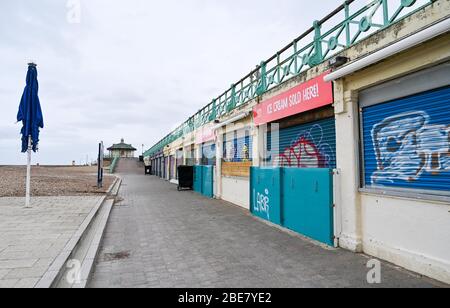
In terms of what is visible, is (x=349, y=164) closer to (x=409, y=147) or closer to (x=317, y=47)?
(x=409, y=147)

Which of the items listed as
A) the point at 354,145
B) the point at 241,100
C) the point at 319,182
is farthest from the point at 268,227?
the point at 241,100

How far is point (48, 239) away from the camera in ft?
17.8

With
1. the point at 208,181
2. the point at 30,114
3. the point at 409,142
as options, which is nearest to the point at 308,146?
the point at 409,142

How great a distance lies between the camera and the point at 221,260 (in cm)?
484

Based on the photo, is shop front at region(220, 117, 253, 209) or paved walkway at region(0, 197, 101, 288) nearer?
paved walkway at region(0, 197, 101, 288)

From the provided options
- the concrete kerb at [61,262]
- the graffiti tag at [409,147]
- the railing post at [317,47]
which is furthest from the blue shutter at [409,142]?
the concrete kerb at [61,262]

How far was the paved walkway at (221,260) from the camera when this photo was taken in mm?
3949

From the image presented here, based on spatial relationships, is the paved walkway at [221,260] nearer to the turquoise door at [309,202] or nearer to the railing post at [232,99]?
the turquoise door at [309,202]

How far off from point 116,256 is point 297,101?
5083 millimetres

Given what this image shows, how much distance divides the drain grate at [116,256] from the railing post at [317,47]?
5.44 m

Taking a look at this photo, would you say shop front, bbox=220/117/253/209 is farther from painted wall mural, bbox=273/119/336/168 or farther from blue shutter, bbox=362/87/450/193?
blue shutter, bbox=362/87/450/193

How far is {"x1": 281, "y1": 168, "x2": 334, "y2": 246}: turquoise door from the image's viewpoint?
18.5 ft

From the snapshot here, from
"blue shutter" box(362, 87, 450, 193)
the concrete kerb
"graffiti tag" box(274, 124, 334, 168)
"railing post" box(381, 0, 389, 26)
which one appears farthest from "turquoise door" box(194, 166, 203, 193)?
"railing post" box(381, 0, 389, 26)

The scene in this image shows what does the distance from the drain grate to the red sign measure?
472cm
